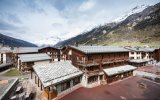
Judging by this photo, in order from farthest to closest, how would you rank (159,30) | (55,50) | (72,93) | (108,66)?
1. (159,30)
2. (55,50)
3. (108,66)
4. (72,93)

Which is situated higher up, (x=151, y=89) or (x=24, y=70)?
(x=24, y=70)

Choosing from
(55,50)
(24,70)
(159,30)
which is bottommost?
(24,70)

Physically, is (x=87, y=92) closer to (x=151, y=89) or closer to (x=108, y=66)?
(x=108, y=66)

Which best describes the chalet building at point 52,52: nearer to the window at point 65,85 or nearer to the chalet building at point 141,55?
the window at point 65,85

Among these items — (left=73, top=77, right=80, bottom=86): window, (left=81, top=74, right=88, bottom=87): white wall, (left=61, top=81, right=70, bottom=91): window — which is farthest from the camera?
(left=81, top=74, right=88, bottom=87): white wall

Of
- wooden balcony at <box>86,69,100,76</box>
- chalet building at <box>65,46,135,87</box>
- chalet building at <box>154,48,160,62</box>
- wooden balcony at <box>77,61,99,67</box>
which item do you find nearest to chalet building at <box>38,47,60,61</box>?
chalet building at <box>65,46,135,87</box>

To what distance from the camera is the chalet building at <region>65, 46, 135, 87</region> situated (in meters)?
35.6

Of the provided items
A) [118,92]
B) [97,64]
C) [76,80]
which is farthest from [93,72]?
[118,92]

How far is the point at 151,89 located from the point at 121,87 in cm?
785

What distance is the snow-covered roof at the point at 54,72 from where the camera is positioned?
90.2 feet

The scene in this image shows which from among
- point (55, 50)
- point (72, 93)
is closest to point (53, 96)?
point (72, 93)

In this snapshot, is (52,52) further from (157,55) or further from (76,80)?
(157,55)

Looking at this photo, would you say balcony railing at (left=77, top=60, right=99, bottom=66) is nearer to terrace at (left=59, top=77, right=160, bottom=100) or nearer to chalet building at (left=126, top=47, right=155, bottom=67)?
terrace at (left=59, top=77, right=160, bottom=100)

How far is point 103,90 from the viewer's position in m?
33.4
